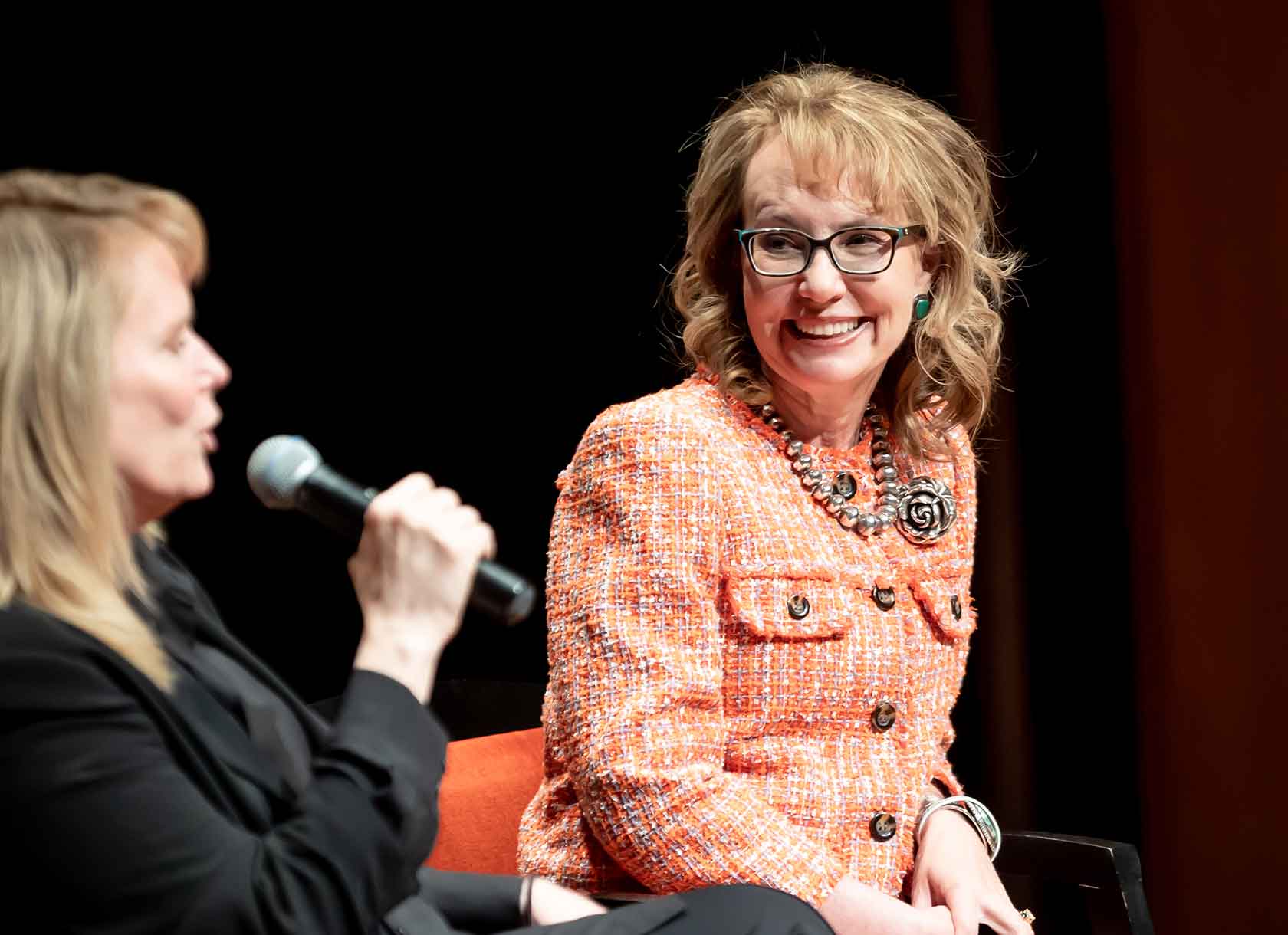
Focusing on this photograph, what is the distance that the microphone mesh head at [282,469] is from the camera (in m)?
1.24

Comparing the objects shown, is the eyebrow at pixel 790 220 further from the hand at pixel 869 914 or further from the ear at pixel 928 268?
the hand at pixel 869 914

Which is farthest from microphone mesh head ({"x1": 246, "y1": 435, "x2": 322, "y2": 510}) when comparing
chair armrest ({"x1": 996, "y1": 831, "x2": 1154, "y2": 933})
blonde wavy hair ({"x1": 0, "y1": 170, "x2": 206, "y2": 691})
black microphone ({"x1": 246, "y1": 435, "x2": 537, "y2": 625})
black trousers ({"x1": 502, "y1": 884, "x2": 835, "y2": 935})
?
chair armrest ({"x1": 996, "y1": 831, "x2": 1154, "y2": 933})

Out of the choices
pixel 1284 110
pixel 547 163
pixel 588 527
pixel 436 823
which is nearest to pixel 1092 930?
pixel 588 527

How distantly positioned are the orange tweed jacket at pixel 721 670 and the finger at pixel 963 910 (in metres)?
0.08

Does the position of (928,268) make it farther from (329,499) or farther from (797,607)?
(329,499)

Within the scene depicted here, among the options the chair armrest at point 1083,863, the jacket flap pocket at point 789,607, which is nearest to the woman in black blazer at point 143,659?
the jacket flap pocket at point 789,607

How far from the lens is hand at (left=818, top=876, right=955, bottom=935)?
5.56 feet

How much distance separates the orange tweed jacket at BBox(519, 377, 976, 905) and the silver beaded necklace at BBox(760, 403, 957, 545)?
17 mm

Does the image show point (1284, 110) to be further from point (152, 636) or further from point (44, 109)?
point (152, 636)

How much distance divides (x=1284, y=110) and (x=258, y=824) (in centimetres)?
213

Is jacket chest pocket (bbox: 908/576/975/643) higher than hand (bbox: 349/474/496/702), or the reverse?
hand (bbox: 349/474/496/702)

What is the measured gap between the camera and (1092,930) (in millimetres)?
1907

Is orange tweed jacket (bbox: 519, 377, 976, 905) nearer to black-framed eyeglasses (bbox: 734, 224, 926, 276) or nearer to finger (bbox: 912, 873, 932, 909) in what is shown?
finger (bbox: 912, 873, 932, 909)

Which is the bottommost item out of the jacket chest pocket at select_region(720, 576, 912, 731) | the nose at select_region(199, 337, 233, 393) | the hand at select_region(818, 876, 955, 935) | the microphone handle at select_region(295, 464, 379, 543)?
the hand at select_region(818, 876, 955, 935)
